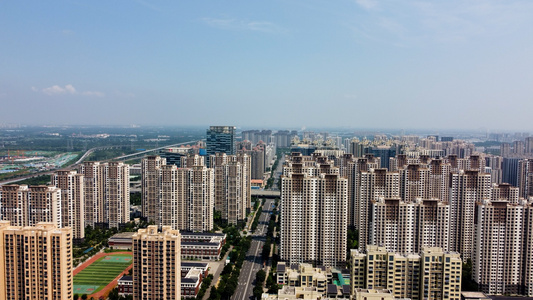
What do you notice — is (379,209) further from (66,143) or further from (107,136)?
(107,136)

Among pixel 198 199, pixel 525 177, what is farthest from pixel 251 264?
pixel 525 177

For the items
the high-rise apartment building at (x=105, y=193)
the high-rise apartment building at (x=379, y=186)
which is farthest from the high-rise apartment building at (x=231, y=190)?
the high-rise apartment building at (x=379, y=186)

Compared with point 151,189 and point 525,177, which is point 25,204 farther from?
point 525,177

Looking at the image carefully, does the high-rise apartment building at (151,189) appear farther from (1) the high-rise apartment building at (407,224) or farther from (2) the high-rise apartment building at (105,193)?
(1) the high-rise apartment building at (407,224)

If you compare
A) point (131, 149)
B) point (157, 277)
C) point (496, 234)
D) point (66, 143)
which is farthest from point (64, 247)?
point (131, 149)

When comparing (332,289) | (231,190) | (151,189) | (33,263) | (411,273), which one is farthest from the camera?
(231,190)

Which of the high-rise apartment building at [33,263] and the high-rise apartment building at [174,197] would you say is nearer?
the high-rise apartment building at [33,263]
